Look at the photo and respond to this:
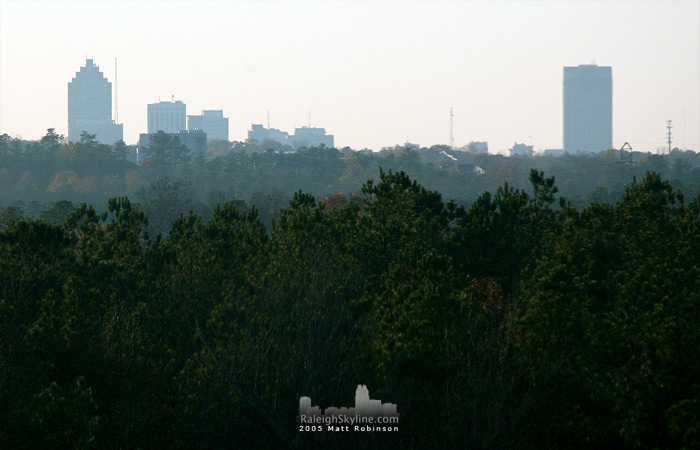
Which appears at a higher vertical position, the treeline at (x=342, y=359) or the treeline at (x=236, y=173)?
the treeline at (x=236, y=173)

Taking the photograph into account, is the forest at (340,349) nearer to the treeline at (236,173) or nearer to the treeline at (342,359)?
the treeline at (342,359)

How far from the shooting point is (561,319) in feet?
84.7

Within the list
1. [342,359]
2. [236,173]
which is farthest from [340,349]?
[236,173]

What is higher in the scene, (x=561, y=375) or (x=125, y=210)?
(x=125, y=210)

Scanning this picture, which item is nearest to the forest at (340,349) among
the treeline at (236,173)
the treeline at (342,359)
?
the treeline at (342,359)

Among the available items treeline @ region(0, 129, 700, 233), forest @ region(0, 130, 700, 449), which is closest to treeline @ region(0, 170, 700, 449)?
forest @ region(0, 130, 700, 449)

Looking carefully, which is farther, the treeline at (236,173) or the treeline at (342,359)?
the treeline at (236,173)

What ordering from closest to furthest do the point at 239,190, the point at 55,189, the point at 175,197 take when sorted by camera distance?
1. the point at 175,197
2. the point at 55,189
3. the point at 239,190

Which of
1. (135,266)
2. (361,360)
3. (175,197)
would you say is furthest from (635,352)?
(175,197)

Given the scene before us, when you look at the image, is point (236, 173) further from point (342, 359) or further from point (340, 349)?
point (340, 349)

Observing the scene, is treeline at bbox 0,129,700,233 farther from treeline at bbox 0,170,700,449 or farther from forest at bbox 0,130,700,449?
treeline at bbox 0,170,700,449

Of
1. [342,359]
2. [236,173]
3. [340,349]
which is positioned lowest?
[342,359]

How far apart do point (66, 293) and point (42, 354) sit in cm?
315

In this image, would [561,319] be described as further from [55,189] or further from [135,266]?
[55,189]
